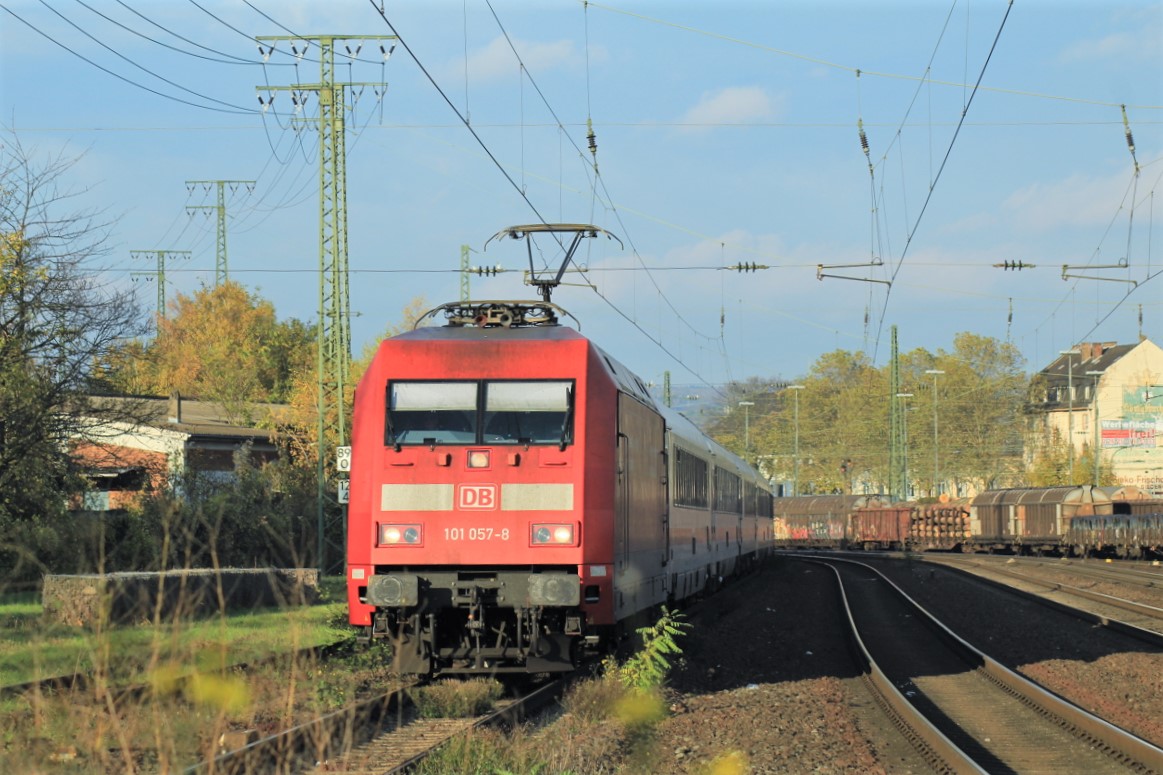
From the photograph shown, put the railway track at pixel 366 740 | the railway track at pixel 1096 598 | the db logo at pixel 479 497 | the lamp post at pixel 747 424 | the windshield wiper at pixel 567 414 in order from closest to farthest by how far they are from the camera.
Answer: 1. the railway track at pixel 366 740
2. the db logo at pixel 479 497
3. the windshield wiper at pixel 567 414
4. the railway track at pixel 1096 598
5. the lamp post at pixel 747 424

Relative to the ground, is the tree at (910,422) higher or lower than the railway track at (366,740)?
higher

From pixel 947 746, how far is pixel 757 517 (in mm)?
28084

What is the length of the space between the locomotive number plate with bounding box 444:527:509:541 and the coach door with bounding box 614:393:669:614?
1.20 m

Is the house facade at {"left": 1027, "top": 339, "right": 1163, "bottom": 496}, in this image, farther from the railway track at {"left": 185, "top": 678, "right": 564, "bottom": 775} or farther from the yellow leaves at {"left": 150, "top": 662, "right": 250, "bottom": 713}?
the yellow leaves at {"left": 150, "top": 662, "right": 250, "bottom": 713}

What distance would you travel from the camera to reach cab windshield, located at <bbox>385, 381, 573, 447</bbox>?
11852 mm

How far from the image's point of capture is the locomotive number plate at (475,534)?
37.9ft

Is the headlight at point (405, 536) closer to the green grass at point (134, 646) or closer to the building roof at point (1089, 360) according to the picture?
the green grass at point (134, 646)

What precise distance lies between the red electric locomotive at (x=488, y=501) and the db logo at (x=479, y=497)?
0.01 m

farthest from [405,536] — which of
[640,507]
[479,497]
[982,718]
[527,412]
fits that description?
[982,718]

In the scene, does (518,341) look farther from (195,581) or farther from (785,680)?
(195,581)

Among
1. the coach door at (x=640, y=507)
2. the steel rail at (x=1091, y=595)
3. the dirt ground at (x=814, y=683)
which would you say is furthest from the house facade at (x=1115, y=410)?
the coach door at (x=640, y=507)

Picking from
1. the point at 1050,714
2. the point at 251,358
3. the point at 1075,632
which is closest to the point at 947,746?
the point at 1050,714

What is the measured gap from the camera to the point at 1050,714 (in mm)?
12250

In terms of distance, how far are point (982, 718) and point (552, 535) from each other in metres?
4.57
